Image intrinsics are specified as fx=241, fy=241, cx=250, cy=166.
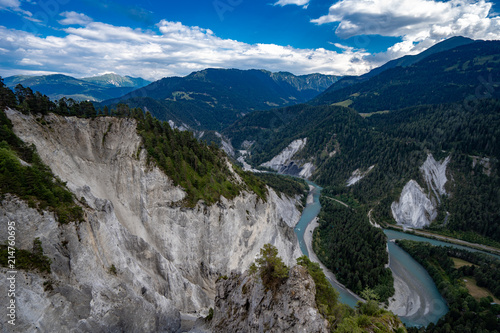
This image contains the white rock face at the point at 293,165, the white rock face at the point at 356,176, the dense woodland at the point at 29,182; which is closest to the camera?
the dense woodland at the point at 29,182

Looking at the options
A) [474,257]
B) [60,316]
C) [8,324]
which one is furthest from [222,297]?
[474,257]

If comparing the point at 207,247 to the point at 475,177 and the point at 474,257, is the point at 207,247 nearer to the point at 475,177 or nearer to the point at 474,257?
the point at 474,257

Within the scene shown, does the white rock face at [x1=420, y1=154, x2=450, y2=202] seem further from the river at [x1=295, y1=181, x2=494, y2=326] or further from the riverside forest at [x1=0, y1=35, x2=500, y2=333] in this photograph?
the river at [x1=295, y1=181, x2=494, y2=326]

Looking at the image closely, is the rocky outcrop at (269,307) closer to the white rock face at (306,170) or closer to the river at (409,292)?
the river at (409,292)

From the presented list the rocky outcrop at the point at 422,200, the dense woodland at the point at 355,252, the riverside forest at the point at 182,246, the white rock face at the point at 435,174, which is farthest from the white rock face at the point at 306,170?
the riverside forest at the point at 182,246

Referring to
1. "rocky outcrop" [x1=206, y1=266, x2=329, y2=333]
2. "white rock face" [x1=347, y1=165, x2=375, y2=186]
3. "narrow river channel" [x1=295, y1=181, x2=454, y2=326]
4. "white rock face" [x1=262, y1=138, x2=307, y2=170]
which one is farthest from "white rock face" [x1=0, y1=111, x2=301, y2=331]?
"white rock face" [x1=262, y1=138, x2=307, y2=170]
